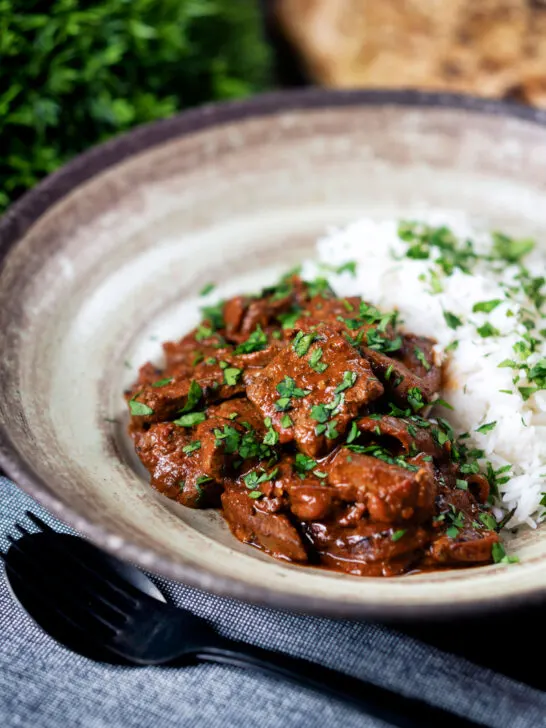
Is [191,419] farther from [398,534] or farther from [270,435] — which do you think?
[398,534]

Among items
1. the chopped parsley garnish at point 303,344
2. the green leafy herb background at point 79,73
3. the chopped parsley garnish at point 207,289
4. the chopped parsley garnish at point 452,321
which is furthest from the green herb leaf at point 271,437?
the green leafy herb background at point 79,73

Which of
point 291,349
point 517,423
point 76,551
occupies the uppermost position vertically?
point 291,349

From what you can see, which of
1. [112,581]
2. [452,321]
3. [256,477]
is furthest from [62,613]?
[452,321]

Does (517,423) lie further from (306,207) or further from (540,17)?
(540,17)

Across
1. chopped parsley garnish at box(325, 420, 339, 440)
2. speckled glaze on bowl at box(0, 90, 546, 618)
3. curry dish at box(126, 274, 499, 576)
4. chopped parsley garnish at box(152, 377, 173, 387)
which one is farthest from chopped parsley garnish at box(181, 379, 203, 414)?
chopped parsley garnish at box(325, 420, 339, 440)

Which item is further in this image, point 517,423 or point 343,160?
point 343,160

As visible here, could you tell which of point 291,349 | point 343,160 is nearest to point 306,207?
point 343,160

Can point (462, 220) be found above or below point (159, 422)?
below

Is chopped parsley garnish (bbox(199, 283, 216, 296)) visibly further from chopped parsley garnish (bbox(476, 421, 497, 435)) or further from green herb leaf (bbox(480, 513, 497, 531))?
green herb leaf (bbox(480, 513, 497, 531))
